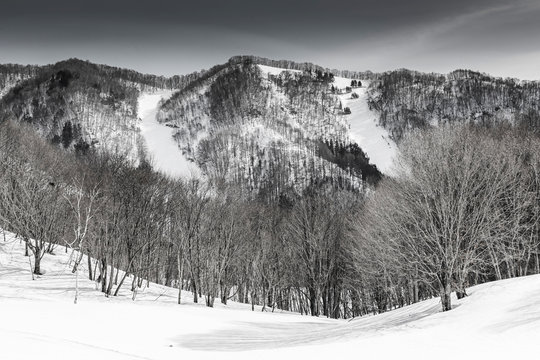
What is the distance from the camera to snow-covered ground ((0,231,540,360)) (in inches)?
424

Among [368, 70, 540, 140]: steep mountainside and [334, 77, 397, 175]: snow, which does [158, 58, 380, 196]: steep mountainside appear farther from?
[368, 70, 540, 140]: steep mountainside

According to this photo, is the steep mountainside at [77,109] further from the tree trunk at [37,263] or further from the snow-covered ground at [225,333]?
the snow-covered ground at [225,333]

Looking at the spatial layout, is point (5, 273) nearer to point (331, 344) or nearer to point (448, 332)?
point (331, 344)

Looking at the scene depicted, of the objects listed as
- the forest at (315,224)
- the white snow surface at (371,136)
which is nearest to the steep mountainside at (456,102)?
the white snow surface at (371,136)

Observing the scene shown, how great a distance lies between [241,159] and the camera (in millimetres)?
145500

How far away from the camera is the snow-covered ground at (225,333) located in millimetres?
10759

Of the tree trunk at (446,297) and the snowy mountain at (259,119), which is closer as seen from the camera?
the tree trunk at (446,297)

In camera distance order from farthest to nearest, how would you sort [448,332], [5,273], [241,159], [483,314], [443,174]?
[241,159] < [5,273] < [443,174] < [483,314] < [448,332]

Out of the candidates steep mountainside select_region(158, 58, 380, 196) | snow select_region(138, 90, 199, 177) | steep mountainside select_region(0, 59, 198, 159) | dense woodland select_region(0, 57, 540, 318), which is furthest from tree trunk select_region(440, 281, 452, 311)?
steep mountainside select_region(0, 59, 198, 159)

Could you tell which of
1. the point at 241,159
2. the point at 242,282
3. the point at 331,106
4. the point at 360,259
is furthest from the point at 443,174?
the point at 331,106

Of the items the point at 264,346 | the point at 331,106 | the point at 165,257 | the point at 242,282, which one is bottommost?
the point at 242,282

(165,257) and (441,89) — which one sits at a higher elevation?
(441,89)

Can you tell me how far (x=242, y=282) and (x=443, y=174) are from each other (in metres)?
38.8

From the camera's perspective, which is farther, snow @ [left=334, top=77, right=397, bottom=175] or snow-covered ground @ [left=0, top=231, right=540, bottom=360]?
snow @ [left=334, top=77, right=397, bottom=175]
